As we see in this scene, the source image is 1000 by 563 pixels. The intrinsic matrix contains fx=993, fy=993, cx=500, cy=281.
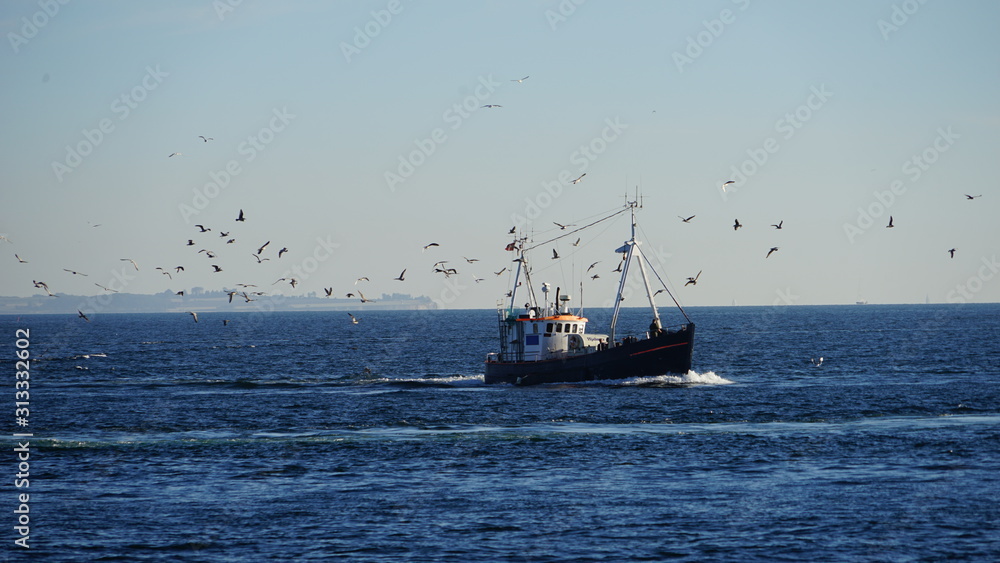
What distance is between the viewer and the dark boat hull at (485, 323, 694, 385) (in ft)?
210

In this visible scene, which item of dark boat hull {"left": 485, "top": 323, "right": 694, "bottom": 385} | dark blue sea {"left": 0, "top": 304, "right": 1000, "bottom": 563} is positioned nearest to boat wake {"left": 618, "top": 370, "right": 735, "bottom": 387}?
dark blue sea {"left": 0, "top": 304, "right": 1000, "bottom": 563}

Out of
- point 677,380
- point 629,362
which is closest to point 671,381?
point 677,380

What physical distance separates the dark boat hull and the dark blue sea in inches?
36.1

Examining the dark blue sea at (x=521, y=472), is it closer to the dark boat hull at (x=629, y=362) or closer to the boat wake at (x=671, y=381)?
the boat wake at (x=671, y=381)

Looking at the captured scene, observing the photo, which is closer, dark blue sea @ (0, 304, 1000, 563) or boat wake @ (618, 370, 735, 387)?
dark blue sea @ (0, 304, 1000, 563)

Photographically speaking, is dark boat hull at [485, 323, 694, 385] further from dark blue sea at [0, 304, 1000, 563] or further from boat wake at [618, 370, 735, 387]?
dark blue sea at [0, 304, 1000, 563]

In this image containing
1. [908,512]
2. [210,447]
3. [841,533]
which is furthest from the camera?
[210,447]

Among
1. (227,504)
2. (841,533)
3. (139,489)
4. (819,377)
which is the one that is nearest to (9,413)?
(139,489)

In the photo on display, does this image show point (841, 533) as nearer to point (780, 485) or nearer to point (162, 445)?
point (780, 485)

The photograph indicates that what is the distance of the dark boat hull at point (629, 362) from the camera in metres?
64.0

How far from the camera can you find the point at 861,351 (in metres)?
105

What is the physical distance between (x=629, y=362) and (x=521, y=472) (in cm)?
3079

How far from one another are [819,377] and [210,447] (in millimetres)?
46365

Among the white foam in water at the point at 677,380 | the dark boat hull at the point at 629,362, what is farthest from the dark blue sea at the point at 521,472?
the dark boat hull at the point at 629,362
